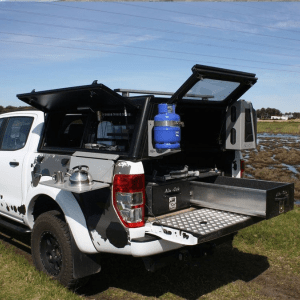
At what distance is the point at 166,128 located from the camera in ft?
11.8

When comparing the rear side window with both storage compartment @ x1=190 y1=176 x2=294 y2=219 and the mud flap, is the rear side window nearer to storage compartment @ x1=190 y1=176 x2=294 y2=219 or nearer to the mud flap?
the mud flap

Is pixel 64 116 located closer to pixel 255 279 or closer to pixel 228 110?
pixel 228 110

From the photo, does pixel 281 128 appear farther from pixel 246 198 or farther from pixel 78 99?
pixel 78 99

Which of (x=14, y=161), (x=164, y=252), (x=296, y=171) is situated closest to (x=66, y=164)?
(x=14, y=161)

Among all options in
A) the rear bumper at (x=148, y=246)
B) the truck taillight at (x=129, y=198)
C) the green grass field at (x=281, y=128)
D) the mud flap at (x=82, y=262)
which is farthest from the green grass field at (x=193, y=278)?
the green grass field at (x=281, y=128)

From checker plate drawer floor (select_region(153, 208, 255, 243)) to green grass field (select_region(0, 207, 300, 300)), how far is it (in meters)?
0.44

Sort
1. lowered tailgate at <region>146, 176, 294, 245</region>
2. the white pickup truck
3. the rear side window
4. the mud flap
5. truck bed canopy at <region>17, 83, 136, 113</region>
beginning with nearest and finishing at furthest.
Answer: lowered tailgate at <region>146, 176, 294, 245</region>, the white pickup truck, truck bed canopy at <region>17, 83, 136, 113</region>, the mud flap, the rear side window

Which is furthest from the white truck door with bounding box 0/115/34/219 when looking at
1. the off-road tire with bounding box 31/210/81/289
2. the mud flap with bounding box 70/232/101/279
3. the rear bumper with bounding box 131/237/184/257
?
the rear bumper with bounding box 131/237/184/257

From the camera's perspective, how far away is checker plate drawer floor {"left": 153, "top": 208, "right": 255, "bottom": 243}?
3.36 metres

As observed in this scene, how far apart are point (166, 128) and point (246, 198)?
3.97ft

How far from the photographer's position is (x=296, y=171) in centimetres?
1572

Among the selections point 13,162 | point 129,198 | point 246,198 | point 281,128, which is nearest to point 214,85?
point 246,198

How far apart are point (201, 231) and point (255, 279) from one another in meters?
1.60

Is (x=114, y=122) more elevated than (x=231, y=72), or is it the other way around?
(x=231, y=72)
